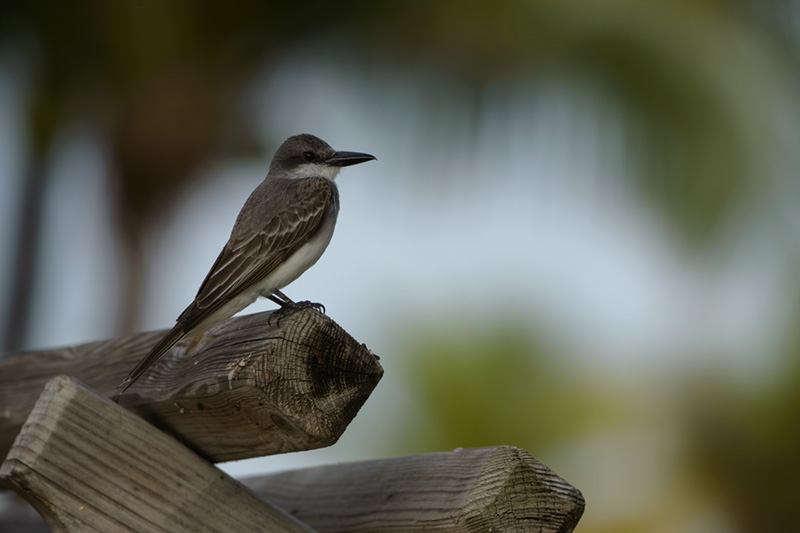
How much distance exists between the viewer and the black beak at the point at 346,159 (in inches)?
219

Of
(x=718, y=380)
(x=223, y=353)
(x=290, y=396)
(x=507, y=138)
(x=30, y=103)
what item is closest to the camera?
(x=290, y=396)

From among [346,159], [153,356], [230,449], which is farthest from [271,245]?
[230,449]

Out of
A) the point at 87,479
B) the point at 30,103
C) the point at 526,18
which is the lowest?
the point at 87,479

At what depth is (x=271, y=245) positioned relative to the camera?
15.2 feet

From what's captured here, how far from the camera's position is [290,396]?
2602mm

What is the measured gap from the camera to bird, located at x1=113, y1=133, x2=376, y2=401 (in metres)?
4.12

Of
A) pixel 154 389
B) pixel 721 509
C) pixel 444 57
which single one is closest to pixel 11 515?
pixel 154 389

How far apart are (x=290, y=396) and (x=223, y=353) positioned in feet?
1.29

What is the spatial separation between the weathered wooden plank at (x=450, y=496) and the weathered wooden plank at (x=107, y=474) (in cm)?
53

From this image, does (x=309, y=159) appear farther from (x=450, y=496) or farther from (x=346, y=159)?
(x=450, y=496)

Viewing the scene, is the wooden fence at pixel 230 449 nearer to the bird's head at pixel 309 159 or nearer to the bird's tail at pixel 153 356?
the bird's tail at pixel 153 356

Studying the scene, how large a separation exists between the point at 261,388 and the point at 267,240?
2.15 metres

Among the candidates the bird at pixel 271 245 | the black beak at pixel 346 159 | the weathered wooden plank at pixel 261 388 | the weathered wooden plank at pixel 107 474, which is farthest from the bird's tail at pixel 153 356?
the black beak at pixel 346 159

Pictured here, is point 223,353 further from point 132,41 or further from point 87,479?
point 132,41
